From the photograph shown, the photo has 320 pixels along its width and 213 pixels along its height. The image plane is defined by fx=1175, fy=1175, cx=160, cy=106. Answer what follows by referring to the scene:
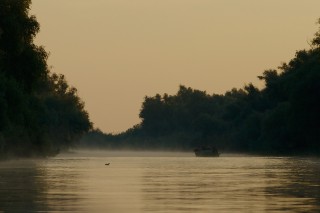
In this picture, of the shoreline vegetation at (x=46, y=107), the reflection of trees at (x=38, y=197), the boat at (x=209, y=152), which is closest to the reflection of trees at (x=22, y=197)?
the reflection of trees at (x=38, y=197)

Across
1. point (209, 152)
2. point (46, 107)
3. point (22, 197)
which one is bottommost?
point (22, 197)

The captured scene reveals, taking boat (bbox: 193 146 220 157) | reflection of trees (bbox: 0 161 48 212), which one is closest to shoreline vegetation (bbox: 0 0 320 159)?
boat (bbox: 193 146 220 157)

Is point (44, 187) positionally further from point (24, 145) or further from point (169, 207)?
point (24, 145)

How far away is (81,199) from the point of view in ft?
113

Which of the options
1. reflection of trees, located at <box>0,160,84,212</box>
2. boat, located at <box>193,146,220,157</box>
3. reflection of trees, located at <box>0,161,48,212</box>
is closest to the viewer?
reflection of trees, located at <box>0,161,48,212</box>

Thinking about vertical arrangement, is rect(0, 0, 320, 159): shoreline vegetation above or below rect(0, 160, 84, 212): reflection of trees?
above

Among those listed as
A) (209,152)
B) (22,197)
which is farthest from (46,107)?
(22,197)

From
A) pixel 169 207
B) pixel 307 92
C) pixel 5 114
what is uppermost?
pixel 307 92

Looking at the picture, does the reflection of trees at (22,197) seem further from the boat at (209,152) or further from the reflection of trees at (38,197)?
the boat at (209,152)

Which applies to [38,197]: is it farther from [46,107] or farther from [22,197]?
[46,107]

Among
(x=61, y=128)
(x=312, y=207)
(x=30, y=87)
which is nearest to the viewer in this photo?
(x=312, y=207)

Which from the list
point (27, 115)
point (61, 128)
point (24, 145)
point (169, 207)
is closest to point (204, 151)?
point (61, 128)

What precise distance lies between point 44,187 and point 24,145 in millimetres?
93715

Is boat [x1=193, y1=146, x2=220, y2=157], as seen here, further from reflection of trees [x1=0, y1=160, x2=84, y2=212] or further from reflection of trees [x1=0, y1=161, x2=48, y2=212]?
reflection of trees [x1=0, y1=160, x2=84, y2=212]
